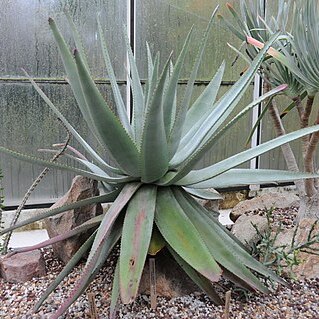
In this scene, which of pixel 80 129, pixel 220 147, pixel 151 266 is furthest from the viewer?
pixel 220 147

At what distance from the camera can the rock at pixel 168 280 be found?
0.94m

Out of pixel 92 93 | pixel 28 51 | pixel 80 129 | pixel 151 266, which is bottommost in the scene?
pixel 151 266

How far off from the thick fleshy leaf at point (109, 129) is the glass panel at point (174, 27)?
4.17 ft

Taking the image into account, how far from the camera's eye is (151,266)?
86cm

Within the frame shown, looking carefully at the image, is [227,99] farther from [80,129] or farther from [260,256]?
[80,129]

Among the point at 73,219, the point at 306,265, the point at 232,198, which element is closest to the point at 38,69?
the point at 73,219

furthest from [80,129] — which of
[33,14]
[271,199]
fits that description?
[271,199]

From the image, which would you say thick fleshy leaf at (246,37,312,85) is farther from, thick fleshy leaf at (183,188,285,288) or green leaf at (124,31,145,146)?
thick fleshy leaf at (183,188,285,288)

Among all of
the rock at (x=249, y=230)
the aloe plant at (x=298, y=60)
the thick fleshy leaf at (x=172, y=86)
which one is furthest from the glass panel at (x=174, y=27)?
the thick fleshy leaf at (x=172, y=86)

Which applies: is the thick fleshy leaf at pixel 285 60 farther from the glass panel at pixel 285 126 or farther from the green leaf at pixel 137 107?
the glass panel at pixel 285 126

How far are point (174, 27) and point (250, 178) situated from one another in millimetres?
1345

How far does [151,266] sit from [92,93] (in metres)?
0.40

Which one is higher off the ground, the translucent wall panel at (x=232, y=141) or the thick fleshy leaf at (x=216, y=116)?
the thick fleshy leaf at (x=216, y=116)

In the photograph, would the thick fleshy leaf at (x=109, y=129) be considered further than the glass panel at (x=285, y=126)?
No
